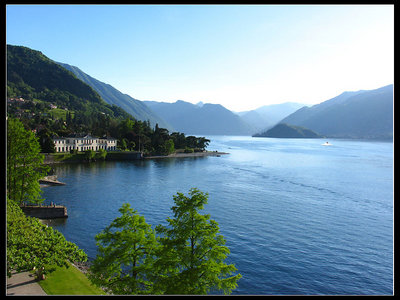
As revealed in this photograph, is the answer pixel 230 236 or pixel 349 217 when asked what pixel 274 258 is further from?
pixel 349 217

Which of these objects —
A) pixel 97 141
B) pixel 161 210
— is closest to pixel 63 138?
pixel 97 141

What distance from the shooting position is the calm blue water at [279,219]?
3650cm

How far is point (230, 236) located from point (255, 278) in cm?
1273

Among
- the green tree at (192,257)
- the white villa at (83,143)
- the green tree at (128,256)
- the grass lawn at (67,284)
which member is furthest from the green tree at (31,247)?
the white villa at (83,143)

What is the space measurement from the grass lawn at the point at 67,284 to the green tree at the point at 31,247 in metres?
3.44

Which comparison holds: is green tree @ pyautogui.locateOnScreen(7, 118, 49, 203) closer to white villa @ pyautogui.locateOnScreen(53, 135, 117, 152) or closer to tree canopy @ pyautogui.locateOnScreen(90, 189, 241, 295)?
tree canopy @ pyautogui.locateOnScreen(90, 189, 241, 295)

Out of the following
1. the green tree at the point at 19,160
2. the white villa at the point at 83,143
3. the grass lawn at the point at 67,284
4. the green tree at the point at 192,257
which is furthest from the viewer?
the white villa at the point at 83,143

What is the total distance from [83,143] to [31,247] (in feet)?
477

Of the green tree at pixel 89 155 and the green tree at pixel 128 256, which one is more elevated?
the green tree at pixel 89 155

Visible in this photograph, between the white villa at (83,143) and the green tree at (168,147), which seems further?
the green tree at (168,147)

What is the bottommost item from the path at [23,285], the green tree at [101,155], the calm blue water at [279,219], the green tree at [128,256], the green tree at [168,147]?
the calm blue water at [279,219]

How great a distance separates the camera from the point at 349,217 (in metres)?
62.2

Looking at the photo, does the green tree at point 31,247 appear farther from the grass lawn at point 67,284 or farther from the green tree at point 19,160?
the green tree at point 19,160
